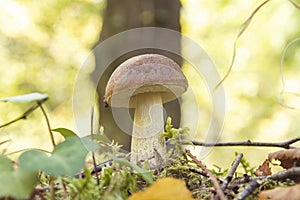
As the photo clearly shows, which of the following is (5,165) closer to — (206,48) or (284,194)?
(284,194)

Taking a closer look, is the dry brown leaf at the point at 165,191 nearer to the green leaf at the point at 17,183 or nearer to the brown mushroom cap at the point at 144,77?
the green leaf at the point at 17,183

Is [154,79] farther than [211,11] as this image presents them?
No

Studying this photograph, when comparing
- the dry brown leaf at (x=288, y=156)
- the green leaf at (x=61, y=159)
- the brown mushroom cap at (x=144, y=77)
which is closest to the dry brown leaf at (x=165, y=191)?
the green leaf at (x=61, y=159)

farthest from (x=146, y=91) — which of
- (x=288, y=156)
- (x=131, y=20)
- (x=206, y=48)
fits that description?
(x=206, y=48)

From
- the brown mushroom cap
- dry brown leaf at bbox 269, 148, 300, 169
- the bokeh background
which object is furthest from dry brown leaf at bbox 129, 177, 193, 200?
the bokeh background

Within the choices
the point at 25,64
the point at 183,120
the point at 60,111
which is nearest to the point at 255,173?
the point at 183,120

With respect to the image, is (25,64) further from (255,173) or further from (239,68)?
(255,173)
